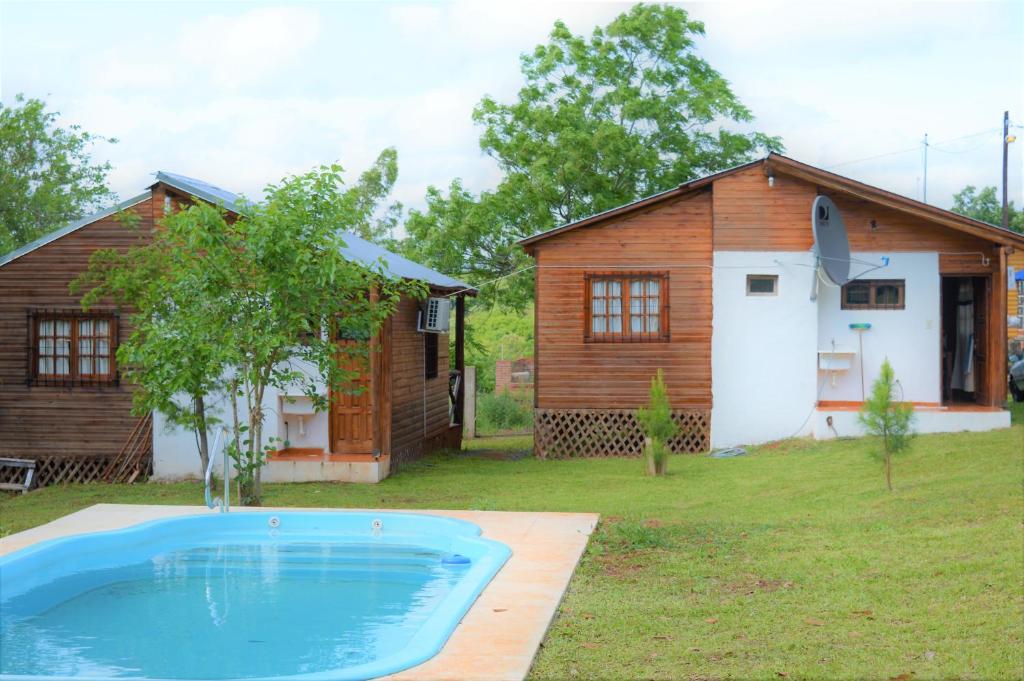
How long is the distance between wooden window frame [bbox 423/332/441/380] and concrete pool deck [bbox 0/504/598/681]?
6.89 m

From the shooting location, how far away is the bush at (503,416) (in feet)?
81.4

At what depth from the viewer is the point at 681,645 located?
6.11 m

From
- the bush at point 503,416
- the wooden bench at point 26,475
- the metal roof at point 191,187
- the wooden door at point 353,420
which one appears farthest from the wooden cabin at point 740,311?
the bush at point 503,416

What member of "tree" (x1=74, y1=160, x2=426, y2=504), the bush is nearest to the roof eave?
"tree" (x1=74, y1=160, x2=426, y2=504)

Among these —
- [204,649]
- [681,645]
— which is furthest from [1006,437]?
[204,649]

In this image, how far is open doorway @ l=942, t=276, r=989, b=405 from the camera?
17344 mm

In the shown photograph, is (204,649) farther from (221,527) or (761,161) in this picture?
(761,161)

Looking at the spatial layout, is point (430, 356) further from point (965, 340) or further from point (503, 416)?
point (965, 340)

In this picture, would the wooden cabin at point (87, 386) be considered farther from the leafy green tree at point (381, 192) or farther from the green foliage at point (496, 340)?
the leafy green tree at point (381, 192)

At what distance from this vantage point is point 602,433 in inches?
679

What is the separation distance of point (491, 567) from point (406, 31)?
37.5ft

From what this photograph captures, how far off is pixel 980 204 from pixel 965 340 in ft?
99.0

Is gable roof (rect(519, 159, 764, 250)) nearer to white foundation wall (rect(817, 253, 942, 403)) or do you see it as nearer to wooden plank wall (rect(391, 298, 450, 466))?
wooden plank wall (rect(391, 298, 450, 466))

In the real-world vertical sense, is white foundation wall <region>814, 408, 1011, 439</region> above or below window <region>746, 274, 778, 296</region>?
below
